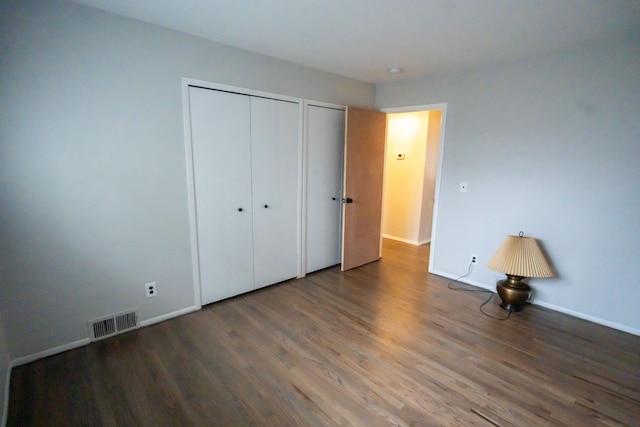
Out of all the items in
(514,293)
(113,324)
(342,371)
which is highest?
(514,293)

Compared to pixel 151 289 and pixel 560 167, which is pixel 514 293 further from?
pixel 151 289

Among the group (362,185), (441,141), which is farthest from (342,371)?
(441,141)

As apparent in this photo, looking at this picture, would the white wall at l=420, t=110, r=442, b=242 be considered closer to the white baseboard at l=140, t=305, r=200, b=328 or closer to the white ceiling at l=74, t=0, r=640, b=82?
the white ceiling at l=74, t=0, r=640, b=82

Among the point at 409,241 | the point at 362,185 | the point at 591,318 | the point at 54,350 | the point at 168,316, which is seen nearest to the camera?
the point at 54,350

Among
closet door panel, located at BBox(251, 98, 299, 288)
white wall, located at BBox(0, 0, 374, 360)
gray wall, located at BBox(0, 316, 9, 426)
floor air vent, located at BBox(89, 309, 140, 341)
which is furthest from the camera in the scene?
closet door panel, located at BBox(251, 98, 299, 288)

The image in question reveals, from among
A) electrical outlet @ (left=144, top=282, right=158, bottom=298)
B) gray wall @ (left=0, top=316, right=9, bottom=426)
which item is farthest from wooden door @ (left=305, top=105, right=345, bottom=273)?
gray wall @ (left=0, top=316, right=9, bottom=426)

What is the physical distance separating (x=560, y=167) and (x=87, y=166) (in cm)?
391

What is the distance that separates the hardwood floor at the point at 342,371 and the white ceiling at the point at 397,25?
237 cm

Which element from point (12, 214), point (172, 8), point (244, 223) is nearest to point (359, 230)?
point (244, 223)

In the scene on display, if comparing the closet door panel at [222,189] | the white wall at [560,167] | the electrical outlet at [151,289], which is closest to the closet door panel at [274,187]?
the closet door panel at [222,189]

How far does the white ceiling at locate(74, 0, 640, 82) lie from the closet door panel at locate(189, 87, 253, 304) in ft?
1.91

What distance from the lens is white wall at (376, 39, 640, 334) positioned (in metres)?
2.47

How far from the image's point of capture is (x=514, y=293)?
278 centimetres

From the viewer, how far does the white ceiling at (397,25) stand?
1873 mm
